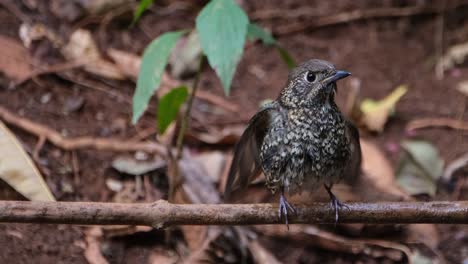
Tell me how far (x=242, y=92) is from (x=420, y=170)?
1.78m

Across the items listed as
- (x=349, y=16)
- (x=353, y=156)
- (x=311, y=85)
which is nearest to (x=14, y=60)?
(x=311, y=85)

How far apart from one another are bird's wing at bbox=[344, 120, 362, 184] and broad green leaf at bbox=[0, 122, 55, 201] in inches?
70.7

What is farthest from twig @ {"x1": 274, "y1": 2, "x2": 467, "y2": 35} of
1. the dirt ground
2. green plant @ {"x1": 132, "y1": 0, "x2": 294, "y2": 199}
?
green plant @ {"x1": 132, "y1": 0, "x2": 294, "y2": 199}

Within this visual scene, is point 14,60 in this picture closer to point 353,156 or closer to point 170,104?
point 170,104

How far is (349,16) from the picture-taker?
6.55 m

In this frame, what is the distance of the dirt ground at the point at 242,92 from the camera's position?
4.18 metres

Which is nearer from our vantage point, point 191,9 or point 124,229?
point 124,229

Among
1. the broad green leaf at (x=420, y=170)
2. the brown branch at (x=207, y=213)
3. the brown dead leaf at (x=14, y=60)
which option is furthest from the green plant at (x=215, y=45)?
the broad green leaf at (x=420, y=170)

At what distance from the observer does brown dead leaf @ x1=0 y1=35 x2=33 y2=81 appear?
511 centimetres

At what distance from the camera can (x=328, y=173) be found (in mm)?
3686

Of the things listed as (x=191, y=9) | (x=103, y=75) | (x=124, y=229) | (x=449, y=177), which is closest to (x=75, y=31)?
(x=103, y=75)

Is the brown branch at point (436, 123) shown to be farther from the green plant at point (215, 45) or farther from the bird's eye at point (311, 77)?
the green plant at point (215, 45)

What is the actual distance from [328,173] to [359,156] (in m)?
0.58

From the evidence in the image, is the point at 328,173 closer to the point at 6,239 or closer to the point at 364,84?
the point at 6,239
